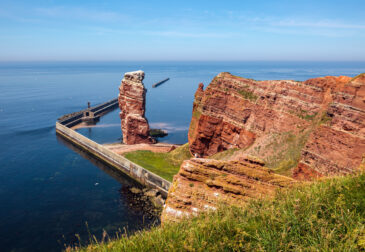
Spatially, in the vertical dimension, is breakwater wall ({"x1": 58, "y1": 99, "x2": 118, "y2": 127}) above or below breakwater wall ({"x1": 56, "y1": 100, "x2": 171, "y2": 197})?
above

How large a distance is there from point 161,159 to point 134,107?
17.4 m

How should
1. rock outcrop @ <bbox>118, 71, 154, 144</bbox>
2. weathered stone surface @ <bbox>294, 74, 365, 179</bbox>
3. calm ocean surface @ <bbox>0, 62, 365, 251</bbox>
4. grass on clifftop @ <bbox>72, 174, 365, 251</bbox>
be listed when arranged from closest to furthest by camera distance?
grass on clifftop @ <bbox>72, 174, 365, 251</bbox> < weathered stone surface @ <bbox>294, 74, 365, 179</bbox> < calm ocean surface @ <bbox>0, 62, 365, 251</bbox> < rock outcrop @ <bbox>118, 71, 154, 144</bbox>

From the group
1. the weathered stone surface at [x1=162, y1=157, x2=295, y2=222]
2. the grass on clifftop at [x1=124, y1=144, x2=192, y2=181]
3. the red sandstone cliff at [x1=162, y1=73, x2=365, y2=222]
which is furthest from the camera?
the grass on clifftop at [x1=124, y1=144, x2=192, y2=181]

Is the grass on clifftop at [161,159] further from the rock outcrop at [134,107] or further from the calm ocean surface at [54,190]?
the rock outcrop at [134,107]

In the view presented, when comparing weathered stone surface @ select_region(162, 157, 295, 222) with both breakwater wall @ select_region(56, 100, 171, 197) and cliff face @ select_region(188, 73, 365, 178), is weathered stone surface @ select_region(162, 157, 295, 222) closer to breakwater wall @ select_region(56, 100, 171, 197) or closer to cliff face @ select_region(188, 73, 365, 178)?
cliff face @ select_region(188, 73, 365, 178)

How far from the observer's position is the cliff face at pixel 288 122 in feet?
73.4

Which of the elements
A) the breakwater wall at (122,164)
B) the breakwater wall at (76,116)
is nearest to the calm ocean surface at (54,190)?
the breakwater wall at (122,164)

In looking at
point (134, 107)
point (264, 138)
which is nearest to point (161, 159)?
point (134, 107)

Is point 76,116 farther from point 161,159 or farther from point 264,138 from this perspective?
point 264,138

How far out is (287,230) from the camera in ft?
19.8

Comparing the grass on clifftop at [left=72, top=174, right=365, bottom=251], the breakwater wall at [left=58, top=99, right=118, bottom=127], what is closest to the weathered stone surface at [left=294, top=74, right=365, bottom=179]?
the grass on clifftop at [left=72, top=174, right=365, bottom=251]

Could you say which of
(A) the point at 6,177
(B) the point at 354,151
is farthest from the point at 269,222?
(A) the point at 6,177

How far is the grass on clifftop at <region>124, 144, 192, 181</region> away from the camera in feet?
143

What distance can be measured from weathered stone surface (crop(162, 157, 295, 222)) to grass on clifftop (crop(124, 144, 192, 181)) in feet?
89.4
